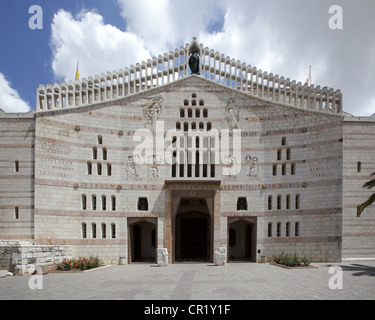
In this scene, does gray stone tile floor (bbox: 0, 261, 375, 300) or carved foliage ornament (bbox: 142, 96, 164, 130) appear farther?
carved foliage ornament (bbox: 142, 96, 164, 130)

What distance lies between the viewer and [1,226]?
24.3m

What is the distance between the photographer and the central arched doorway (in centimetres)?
3016

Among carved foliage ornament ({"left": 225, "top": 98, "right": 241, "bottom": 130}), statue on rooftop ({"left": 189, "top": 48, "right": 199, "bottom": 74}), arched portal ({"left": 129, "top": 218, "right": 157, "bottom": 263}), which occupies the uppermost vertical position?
statue on rooftop ({"left": 189, "top": 48, "right": 199, "bottom": 74})

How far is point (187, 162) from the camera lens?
26969mm

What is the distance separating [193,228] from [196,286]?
1549 cm

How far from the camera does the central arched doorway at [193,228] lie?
30.2m

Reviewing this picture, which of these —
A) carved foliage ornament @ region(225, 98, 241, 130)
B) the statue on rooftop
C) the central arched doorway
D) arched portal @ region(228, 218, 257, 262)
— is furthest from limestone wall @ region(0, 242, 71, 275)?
the statue on rooftop

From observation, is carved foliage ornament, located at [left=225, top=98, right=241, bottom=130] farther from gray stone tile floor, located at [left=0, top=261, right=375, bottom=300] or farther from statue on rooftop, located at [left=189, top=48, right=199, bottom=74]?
gray stone tile floor, located at [left=0, top=261, right=375, bottom=300]

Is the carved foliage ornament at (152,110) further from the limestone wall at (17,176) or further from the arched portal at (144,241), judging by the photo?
the arched portal at (144,241)

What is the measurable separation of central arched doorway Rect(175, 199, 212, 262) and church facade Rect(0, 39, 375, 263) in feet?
12.1

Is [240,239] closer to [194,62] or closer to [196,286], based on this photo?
[196,286]

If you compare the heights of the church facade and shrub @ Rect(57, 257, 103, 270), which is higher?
the church facade

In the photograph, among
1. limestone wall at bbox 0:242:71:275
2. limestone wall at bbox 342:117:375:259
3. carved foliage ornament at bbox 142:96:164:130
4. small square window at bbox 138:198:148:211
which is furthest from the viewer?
carved foliage ornament at bbox 142:96:164:130

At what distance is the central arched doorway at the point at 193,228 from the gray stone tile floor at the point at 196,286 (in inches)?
397
